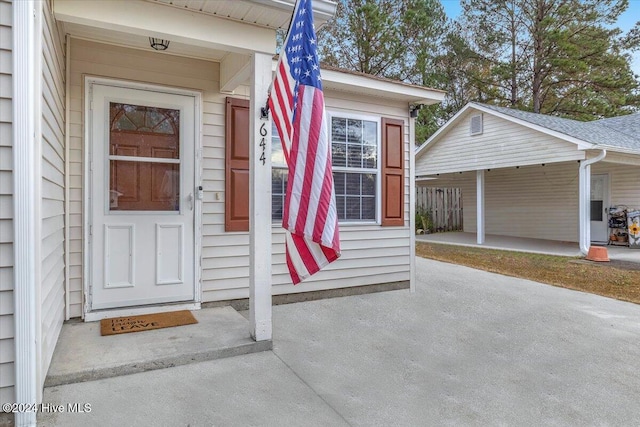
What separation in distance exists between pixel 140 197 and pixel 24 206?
162cm

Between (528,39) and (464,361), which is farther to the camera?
(528,39)

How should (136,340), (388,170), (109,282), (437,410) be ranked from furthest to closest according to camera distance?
(388,170)
(109,282)
(136,340)
(437,410)

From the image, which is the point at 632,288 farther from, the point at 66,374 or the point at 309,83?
the point at 66,374

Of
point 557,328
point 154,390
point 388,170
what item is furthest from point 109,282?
point 557,328

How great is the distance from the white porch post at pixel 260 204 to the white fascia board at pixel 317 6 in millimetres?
375

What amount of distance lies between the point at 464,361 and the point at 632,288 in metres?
3.99

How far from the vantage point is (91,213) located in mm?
3367

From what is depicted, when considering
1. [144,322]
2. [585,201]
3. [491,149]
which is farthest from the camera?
[491,149]

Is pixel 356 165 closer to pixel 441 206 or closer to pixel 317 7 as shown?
pixel 317 7

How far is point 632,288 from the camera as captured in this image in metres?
5.48

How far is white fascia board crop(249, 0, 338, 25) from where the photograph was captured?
2816 mm

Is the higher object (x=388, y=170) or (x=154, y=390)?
(x=388, y=170)

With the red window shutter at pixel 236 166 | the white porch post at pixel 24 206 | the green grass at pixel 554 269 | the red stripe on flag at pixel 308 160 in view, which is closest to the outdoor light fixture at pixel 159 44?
the red window shutter at pixel 236 166

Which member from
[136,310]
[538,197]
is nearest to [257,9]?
[136,310]
